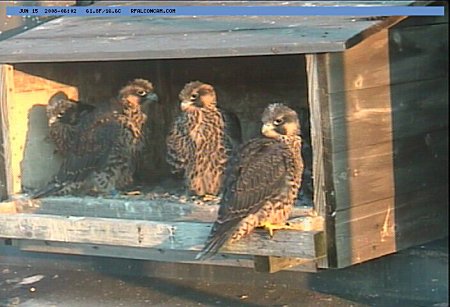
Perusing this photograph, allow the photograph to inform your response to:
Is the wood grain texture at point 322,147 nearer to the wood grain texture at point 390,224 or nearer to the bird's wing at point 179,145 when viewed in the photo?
the wood grain texture at point 390,224

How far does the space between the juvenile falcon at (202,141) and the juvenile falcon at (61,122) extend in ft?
1.60

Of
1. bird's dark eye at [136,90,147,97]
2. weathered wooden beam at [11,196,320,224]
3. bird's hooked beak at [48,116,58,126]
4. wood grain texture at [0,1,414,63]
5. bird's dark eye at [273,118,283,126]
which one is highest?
wood grain texture at [0,1,414,63]

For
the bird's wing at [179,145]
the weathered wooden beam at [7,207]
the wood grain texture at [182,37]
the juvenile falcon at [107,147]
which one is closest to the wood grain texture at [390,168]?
the wood grain texture at [182,37]

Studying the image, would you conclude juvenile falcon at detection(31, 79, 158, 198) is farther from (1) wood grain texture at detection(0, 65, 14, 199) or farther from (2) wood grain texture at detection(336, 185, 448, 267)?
(2) wood grain texture at detection(336, 185, 448, 267)

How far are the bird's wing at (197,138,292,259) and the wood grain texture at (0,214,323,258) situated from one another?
56mm

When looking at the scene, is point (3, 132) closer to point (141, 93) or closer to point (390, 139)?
point (141, 93)

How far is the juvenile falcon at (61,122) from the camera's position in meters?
3.89

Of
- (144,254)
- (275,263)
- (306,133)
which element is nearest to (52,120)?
(144,254)

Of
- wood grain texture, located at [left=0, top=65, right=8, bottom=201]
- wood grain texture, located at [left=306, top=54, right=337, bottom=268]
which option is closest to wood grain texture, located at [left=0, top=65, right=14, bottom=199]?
wood grain texture, located at [left=0, top=65, right=8, bottom=201]

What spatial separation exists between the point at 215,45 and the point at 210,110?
1.81ft

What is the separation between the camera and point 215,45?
3.06 meters

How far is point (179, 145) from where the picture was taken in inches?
143

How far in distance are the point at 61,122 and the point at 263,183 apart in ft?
3.48
